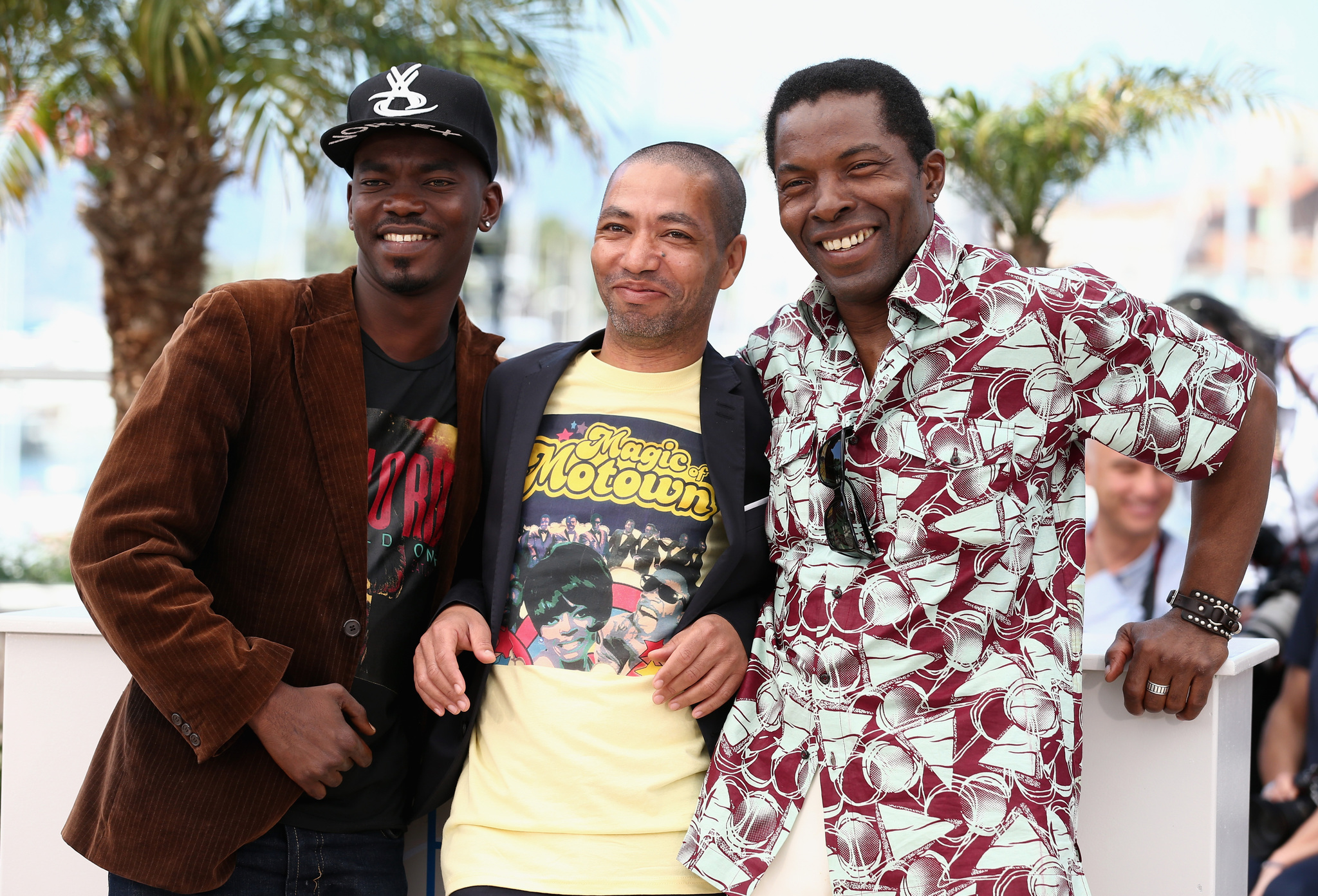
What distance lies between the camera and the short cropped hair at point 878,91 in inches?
77.6

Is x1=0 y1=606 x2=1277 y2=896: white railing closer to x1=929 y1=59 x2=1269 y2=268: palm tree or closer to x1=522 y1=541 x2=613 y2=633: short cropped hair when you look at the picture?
x1=522 y1=541 x2=613 y2=633: short cropped hair

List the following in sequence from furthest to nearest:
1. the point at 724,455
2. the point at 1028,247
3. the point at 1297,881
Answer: the point at 1028,247 → the point at 1297,881 → the point at 724,455

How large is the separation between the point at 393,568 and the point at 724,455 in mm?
694

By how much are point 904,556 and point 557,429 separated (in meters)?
0.72

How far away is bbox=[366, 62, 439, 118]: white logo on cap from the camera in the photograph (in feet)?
7.23

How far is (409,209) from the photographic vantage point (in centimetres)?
223

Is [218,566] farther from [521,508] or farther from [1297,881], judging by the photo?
[1297,881]

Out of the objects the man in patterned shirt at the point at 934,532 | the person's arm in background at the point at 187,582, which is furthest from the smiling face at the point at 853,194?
the person's arm in background at the point at 187,582

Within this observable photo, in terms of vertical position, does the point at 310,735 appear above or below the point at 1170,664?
below

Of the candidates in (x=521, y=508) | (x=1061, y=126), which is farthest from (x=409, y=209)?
(x=1061, y=126)

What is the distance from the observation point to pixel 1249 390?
195cm

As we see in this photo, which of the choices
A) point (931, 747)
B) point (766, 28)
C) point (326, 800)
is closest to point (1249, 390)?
point (931, 747)

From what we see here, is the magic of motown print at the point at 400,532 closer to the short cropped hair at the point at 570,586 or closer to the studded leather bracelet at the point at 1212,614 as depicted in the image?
the short cropped hair at the point at 570,586

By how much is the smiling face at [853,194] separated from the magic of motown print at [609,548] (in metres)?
0.44
